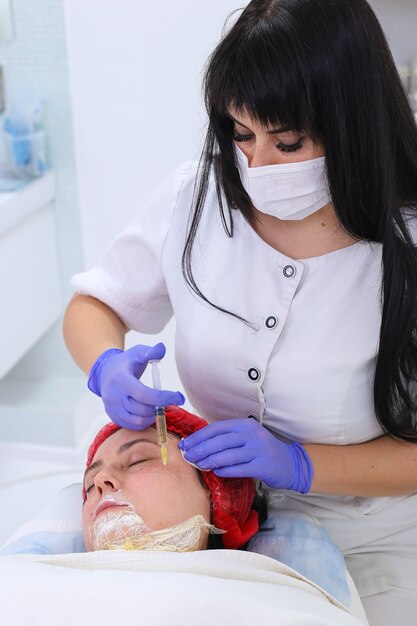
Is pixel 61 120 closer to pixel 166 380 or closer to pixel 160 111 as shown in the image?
pixel 160 111

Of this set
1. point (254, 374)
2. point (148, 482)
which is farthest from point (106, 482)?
point (254, 374)

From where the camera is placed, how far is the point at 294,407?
1.35 meters

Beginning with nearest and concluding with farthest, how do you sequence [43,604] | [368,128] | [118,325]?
[43,604], [368,128], [118,325]

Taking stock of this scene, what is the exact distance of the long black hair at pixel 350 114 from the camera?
112cm

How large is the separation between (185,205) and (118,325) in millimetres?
299

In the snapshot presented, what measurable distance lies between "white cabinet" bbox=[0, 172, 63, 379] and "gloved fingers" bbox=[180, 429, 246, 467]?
1195mm

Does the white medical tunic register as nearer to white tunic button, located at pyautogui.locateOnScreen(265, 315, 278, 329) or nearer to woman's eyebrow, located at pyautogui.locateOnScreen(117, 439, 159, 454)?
white tunic button, located at pyautogui.locateOnScreen(265, 315, 278, 329)

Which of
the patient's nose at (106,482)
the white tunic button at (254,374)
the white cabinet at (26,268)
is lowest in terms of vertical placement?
the white cabinet at (26,268)

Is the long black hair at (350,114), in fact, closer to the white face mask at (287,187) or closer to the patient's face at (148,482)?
the white face mask at (287,187)

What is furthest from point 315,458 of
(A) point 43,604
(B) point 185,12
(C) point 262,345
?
(B) point 185,12

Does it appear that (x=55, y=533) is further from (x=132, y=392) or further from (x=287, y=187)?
(x=287, y=187)

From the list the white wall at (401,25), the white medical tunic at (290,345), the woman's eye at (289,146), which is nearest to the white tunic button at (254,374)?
the white medical tunic at (290,345)

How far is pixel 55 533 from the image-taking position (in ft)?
4.36

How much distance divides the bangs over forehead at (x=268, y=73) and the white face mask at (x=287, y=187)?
0.06 meters
